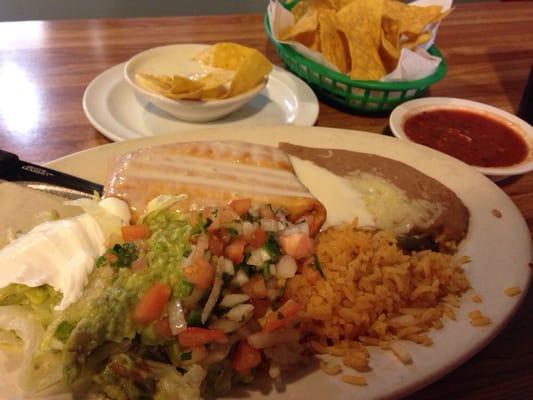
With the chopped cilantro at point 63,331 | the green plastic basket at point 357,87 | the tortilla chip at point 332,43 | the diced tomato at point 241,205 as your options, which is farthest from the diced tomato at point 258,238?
the tortilla chip at point 332,43

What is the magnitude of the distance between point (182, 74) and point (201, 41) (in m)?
0.66

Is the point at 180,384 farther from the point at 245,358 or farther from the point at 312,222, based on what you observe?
the point at 312,222

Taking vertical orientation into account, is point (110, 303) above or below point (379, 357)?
above

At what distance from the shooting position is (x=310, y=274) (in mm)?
1466

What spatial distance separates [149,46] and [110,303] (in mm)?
2443

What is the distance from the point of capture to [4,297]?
133 centimetres

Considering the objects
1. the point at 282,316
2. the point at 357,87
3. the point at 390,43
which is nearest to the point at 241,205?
the point at 282,316

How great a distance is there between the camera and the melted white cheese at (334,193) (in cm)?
171

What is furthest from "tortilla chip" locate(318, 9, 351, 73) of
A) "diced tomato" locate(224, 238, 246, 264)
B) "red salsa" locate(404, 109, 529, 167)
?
"diced tomato" locate(224, 238, 246, 264)

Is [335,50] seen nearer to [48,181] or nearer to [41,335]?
[48,181]

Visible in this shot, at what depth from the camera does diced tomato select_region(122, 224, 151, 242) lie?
143 centimetres

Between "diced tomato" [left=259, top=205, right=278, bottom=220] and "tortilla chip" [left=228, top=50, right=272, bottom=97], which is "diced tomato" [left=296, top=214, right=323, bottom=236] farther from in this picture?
"tortilla chip" [left=228, top=50, right=272, bottom=97]

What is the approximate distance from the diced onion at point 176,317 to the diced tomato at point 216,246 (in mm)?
162

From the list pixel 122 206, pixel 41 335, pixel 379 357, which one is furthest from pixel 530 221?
pixel 41 335
